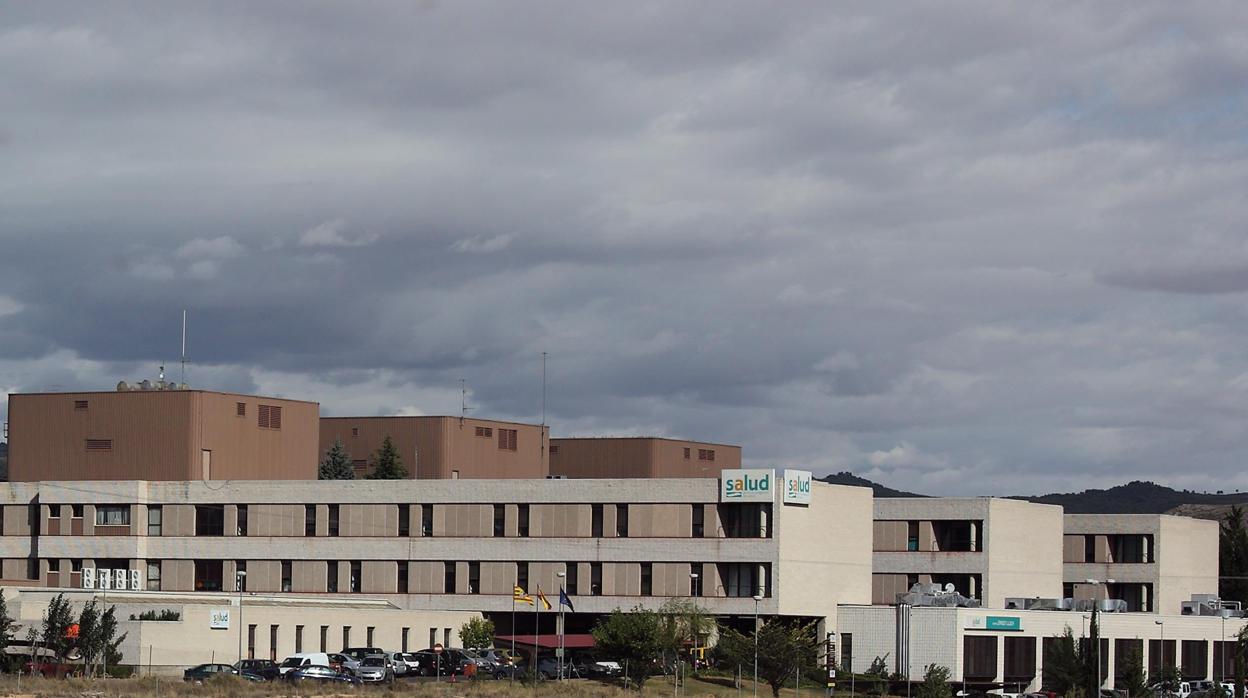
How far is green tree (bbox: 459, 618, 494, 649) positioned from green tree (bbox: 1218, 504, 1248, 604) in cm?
7474

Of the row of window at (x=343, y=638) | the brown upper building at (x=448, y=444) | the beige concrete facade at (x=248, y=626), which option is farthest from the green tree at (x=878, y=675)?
the brown upper building at (x=448, y=444)

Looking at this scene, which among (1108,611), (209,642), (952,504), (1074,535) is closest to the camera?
(209,642)

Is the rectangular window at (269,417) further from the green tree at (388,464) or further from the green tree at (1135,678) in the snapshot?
the green tree at (1135,678)

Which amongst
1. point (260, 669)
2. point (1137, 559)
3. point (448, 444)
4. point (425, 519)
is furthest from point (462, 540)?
point (1137, 559)

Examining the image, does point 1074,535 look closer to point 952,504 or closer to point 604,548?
point 952,504

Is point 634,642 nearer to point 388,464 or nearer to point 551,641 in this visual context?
point 551,641

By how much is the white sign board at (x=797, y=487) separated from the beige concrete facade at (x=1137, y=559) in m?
38.5

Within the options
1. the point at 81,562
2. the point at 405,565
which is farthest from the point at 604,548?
the point at 81,562

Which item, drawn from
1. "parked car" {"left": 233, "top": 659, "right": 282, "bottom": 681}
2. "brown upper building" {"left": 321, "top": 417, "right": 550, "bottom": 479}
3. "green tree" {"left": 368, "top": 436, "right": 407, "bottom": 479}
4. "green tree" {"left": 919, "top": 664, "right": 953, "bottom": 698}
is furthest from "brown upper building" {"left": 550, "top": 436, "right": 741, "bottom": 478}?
"parked car" {"left": 233, "top": 659, "right": 282, "bottom": 681}

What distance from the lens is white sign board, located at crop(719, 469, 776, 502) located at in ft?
399

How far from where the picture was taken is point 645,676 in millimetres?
105125

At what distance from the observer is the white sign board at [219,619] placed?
10681cm

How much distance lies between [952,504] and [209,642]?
58.3m

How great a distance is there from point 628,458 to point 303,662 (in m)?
89.2
